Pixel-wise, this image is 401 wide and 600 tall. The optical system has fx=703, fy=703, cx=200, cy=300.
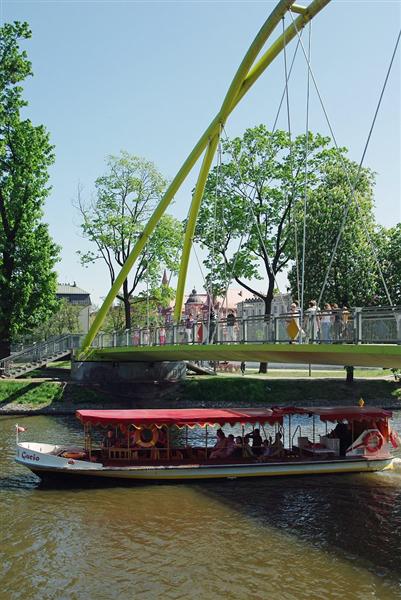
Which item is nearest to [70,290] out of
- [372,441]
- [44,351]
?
[44,351]

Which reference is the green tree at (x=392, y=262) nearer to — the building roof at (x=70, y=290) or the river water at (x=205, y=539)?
the river water at (x=205, y=539)

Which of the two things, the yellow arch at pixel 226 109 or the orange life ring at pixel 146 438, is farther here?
the yellow arch at pixel 226 109

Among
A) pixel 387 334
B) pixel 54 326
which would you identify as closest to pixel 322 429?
pixel 387 334

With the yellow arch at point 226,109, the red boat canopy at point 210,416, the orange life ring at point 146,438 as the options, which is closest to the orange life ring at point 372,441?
the red boat canopy at point 210,416

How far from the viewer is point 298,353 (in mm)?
23766

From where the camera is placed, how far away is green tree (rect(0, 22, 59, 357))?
47.1 metres

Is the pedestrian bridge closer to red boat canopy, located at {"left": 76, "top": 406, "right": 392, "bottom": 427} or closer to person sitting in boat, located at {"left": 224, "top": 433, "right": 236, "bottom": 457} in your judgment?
red boat canopy, located at {"left": 76, "top": 406, "right": 392, "bottom": 427}

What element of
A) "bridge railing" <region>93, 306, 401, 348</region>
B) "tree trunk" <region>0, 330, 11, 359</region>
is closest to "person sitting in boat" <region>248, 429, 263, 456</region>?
"bridge railing" <region>93, 306, 401, 348</region>

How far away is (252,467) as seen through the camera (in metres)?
24.2

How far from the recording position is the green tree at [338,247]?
49062 mm

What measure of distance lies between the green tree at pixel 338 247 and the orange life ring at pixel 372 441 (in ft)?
80.2

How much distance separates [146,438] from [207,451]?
2280 mm

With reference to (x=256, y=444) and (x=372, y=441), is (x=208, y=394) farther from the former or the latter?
(x=372, y=441)

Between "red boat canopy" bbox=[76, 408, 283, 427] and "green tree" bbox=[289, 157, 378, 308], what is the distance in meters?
25.6
